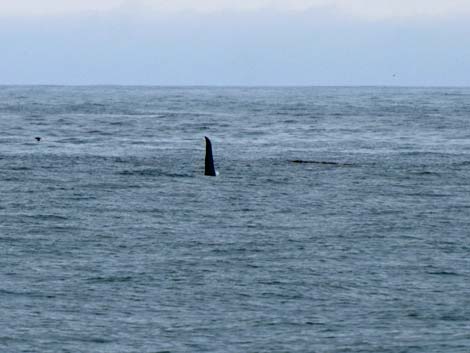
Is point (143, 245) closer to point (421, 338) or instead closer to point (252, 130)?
point (421, 338)

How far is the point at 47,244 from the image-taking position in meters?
27.1

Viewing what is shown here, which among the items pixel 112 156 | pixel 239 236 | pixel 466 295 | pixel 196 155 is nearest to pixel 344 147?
pixel 196 155

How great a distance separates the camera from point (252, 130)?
79438 millimetres

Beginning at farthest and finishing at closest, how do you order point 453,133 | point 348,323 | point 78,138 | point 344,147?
point 453,133, point 78,138, point 344,147, point 348,323

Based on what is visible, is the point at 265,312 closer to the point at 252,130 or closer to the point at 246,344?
the point at 246,344

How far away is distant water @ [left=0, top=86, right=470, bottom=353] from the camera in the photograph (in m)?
18.5

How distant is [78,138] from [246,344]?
167 ft

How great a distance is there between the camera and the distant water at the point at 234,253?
1855 centimetres

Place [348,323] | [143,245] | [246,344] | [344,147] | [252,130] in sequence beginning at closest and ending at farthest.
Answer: [246,344] → [348,323] → [143,245] → [344,147] → [252,130]

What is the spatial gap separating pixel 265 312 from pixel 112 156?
34892 mm

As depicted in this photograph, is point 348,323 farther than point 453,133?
No

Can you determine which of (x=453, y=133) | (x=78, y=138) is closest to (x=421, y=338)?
(x=78, y=138)

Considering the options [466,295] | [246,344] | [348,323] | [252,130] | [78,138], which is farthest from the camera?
[252,130]

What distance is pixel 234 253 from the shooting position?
2597 cm
